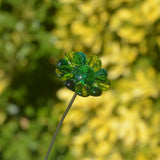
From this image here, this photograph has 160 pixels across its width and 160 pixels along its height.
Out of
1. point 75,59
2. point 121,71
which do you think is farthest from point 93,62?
point 121,71

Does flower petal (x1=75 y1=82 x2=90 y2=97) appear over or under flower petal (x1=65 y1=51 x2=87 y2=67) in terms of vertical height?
under

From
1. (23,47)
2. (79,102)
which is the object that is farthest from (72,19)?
(79,102)

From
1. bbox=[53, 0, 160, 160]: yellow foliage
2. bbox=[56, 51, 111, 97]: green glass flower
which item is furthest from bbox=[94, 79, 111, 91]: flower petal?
bbox=[53, 0, 160, 160]: yellow foliage

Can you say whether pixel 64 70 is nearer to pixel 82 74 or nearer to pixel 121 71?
pixel 82 74

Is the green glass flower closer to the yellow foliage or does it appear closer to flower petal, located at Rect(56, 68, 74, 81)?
flower petal, located at Rect(56, 68, 74, 81)

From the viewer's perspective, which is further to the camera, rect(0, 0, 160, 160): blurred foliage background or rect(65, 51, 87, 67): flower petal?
rect(0, 0, 160, 160): blurred foliage background

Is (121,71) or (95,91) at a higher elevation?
(121,71)
